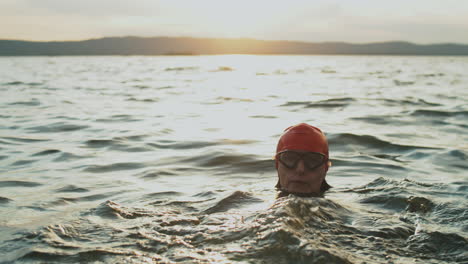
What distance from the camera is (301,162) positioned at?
22.0 ft

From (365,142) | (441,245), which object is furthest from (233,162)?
(441,245)

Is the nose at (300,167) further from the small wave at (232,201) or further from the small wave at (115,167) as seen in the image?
the small wave at (115,167)

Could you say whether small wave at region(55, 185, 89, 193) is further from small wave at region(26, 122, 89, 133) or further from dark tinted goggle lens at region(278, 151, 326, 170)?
small wave at region(26, 122, 89, 133)

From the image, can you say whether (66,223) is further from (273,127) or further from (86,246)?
(273,127)

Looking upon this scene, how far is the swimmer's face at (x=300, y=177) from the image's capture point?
6707 millimetres

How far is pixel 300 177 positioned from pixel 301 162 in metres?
0.20

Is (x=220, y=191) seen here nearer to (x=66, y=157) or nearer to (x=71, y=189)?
(x=71, y=189)

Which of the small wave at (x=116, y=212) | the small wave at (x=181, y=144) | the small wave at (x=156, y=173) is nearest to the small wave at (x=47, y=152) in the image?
the small wave at (x=181, y=144)

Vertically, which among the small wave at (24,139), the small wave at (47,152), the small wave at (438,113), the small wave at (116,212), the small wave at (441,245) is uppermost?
the small wave at (438,113)

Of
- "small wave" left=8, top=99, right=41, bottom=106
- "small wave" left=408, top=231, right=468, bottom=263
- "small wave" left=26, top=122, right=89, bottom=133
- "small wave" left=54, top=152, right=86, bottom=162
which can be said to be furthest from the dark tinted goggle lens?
→ "small wave" left=8, top=99, right=41, bottom=106

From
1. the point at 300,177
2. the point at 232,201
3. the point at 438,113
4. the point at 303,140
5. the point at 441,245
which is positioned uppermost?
the point at 303,140

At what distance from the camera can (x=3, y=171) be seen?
8.66 metres

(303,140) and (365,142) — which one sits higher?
(303,140)

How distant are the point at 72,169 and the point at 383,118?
34.4ft
